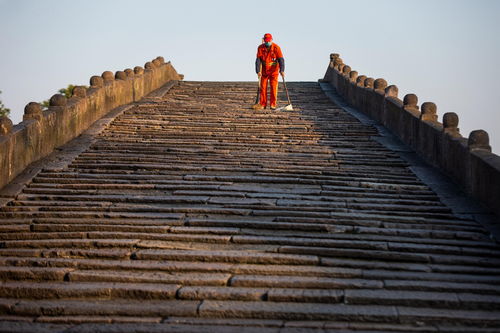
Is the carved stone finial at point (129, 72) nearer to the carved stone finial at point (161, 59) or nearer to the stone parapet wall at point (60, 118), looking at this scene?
the stone parapet wall at point (60, 118)

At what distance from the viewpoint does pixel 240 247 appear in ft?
23.2

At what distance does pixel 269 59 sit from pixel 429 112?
5813mm

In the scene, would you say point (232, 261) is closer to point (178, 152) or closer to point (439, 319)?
point (439, 319)

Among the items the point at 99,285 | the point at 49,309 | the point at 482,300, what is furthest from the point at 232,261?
the point at 482,300

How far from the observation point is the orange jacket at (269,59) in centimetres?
1625

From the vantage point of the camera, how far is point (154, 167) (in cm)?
1000

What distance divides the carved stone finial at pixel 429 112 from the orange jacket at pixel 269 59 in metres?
5.55

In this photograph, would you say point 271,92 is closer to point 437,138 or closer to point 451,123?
point 437,138

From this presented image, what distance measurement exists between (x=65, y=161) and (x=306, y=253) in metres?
4.58

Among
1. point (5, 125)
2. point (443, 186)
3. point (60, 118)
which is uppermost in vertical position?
point (60, 118)

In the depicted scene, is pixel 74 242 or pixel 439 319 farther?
pixel 74 242

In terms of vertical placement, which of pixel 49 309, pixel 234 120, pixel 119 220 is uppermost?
pixel 234 120

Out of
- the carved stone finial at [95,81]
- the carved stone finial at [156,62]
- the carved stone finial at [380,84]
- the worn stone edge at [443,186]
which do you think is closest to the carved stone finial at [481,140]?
the worn stone edge at [443,186]

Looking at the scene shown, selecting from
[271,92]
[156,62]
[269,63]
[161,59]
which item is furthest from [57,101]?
[161,59]
